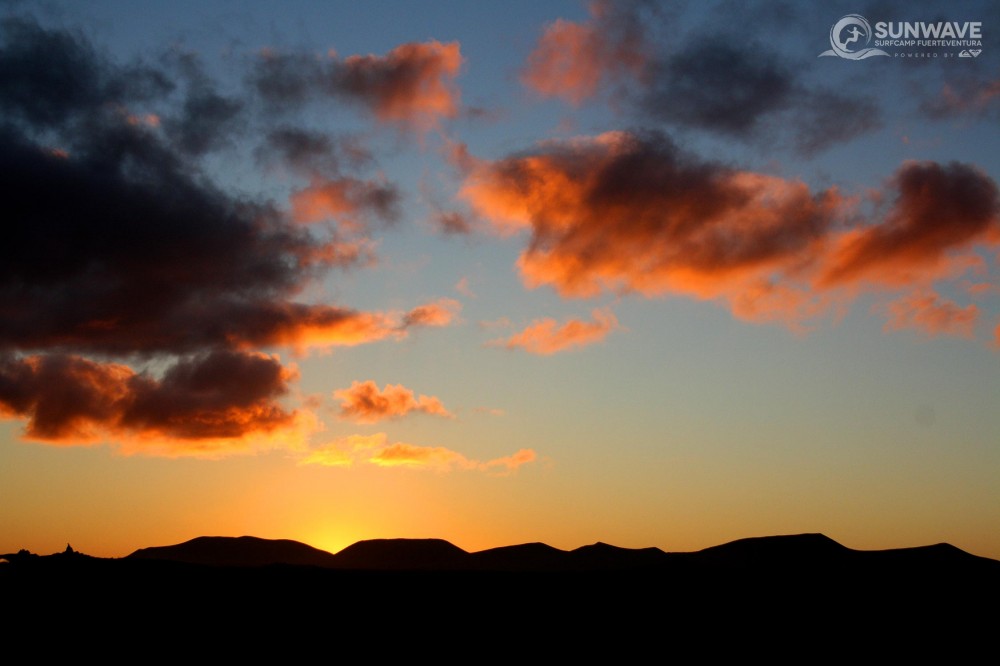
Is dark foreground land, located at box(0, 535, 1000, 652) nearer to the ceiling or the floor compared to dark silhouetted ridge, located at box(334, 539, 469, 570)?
nearer to the floor

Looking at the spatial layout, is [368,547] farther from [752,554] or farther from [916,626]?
[916,626]

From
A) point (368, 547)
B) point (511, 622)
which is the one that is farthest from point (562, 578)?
point (368, 547)

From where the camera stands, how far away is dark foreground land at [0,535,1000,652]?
5212cm

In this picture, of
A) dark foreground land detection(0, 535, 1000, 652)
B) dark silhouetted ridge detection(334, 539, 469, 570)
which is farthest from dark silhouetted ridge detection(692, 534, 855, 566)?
dark silhouetted ridge detection(334, 539, 469, 570)

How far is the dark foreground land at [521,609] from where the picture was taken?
52125 mm

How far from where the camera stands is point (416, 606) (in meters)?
58.4

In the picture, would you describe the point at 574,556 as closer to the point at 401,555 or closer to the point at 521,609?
the point at 401,555

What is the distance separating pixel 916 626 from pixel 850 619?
143 inches

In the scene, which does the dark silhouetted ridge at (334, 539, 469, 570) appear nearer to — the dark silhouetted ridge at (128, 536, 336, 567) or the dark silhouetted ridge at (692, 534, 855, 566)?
the dark silhouetted ridge at (128, 536, 336, 567)

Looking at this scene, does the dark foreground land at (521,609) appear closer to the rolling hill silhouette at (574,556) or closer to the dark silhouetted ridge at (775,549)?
the rolling hill silhouette at (574,556)

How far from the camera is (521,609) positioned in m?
57.6

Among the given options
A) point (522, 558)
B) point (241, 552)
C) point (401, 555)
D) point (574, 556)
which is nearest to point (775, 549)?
point (574, 556)

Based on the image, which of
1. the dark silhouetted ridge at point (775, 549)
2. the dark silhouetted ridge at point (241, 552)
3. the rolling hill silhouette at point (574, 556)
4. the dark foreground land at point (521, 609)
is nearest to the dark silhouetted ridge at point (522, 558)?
the rolling hill silhouette at point (574, 556)

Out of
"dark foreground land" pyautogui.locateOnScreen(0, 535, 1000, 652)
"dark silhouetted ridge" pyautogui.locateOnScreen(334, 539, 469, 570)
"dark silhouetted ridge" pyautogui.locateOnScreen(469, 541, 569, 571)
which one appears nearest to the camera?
"dark foreground land" pyautogui.locateOnScreen(0, 535, 1000, 652)
